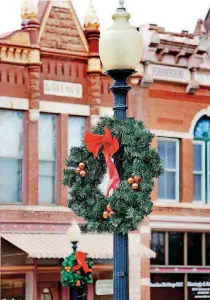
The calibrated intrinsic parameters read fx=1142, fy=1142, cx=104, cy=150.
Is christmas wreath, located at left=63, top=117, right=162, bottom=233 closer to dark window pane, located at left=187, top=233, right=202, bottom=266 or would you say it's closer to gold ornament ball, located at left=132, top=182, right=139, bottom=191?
gold ornament ball, located at left=132, top=182, right=139, bottom=191

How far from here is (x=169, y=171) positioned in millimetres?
30250

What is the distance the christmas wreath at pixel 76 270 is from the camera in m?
23.3

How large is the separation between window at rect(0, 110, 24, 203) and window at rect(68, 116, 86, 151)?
1.45 meters

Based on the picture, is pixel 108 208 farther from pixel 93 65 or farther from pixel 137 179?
pixel 93 65

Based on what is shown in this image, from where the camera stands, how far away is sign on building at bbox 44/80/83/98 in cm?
2789

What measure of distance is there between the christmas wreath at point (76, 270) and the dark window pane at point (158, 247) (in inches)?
251

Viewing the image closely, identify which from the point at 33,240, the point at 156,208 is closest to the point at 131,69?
the point at 33,240

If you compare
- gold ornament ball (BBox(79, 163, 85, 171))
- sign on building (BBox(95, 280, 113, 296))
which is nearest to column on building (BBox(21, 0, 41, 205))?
sign on building (BBox(95, 280, 113, 296))

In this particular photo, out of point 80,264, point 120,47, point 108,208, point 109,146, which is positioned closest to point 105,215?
point 108,208

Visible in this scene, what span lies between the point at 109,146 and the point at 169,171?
18.6 m

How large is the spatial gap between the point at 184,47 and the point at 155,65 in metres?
1.00

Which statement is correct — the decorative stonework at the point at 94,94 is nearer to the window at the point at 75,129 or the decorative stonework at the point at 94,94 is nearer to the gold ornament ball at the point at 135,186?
the window at the point at 75,129

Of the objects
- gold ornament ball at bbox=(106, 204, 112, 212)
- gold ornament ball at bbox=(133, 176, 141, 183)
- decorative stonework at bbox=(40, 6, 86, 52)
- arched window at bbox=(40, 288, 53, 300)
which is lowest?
arched window at bbox=(40, 288, 53, 300)

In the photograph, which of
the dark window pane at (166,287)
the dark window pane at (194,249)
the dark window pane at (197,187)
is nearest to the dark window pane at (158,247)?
the dark window pane at (166,287)
